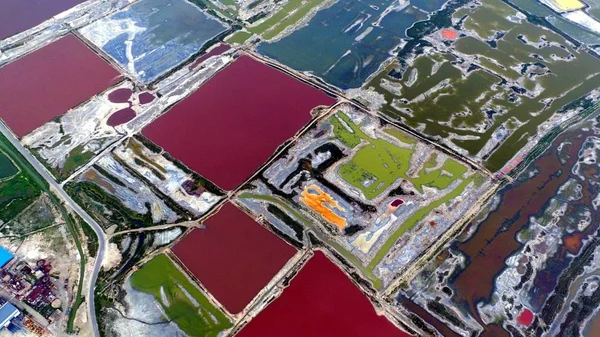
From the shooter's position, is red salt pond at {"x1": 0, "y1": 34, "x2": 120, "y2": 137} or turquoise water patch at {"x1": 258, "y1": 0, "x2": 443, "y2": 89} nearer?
red salt pond at {"x1": 0, "y1": 34, "x2": 120, "y2": 137}

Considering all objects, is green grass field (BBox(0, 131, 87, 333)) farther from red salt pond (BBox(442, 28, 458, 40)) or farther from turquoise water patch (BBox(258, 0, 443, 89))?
red salt pond (BBox(442, 28, 458, 40))

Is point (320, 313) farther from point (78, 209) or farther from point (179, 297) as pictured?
point (78, 209)

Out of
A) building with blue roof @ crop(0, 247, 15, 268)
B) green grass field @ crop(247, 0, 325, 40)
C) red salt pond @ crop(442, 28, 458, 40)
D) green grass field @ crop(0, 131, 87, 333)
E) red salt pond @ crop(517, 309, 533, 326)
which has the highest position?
green grass field @ crop(247, 0, 325, 40)

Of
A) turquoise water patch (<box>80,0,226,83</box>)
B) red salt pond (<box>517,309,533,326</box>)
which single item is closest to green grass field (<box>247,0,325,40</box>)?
turquoise water patch (<box>80,0,226,83</box>)

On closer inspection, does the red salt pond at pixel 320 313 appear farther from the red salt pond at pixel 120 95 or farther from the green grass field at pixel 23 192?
the red salt pond at pixel 120 95

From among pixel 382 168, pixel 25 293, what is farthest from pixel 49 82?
pixel 382 168

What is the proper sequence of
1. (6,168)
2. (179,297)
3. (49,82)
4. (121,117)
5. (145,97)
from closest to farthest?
1. (179,297)
2. (6,168)
3. (121,117)
4. (145,97)
5. (49,82)

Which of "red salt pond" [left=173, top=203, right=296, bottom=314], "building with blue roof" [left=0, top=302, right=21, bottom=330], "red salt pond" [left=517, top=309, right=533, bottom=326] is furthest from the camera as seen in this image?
"red salt pond" [left=173, top=203, right=296, bottom=314]
